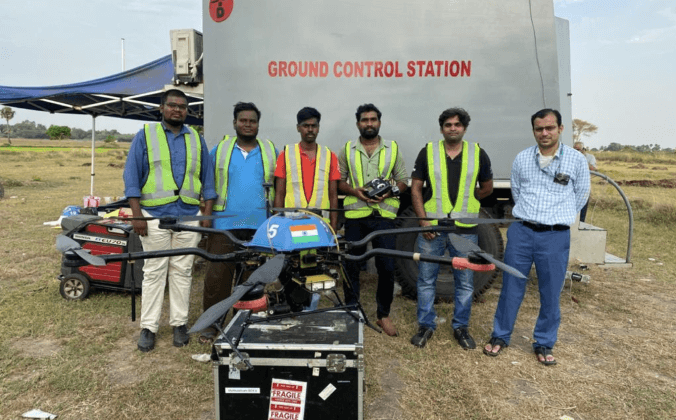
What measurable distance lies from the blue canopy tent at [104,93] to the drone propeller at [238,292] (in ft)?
21.0

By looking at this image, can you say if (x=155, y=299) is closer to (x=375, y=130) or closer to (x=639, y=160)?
(x=375, y=130)

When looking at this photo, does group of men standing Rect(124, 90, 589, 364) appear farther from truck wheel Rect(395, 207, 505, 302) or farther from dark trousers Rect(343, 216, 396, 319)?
truck wheel Rect(395, 207, 505, 302)

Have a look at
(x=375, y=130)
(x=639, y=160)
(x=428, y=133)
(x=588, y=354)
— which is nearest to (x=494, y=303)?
(x=588, y=354)

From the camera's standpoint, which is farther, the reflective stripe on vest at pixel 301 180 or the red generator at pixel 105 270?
the red generator at pixel 105 270

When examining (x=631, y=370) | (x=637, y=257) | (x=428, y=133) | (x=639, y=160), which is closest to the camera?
(x=631, y=370)

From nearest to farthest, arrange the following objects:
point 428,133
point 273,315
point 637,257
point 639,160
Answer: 1. point 273,315
2. point 428,133
3. point 637,257
4. point 639,160

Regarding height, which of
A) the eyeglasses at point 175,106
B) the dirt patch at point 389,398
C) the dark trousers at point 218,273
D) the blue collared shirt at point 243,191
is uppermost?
the eyeglasses at point 175,106

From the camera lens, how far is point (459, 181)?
3.34 m

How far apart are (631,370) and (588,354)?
312 mm

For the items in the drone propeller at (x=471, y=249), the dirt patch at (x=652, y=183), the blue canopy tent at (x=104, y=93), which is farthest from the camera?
the dirt patch at (x=652, y=183)

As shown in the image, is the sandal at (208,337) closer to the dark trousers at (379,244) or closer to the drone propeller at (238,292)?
the dark trousers at (379,244)

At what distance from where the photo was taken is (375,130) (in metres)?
3.43

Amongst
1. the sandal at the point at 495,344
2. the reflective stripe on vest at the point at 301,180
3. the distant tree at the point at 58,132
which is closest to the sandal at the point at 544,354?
the sandal at the point at 495,344

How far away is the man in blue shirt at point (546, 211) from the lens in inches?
122
